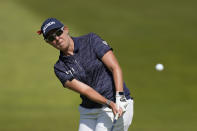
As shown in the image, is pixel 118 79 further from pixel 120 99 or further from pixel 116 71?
pixel 120 99

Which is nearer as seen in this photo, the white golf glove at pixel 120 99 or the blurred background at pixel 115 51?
the white golf glove at pixel 120 99

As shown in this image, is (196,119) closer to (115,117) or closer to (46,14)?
(46,14)

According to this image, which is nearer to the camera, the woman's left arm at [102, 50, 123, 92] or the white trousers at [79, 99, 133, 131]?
the woman's left arm at [102, 50, 123, 92]

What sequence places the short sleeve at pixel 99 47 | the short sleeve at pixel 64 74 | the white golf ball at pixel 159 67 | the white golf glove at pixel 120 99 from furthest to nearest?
the white golf ball at pixel 159 67
the short sleeve at pixel 64 74
the short sleeve at pixel 99 47
the white golf glove at pixel 120 99

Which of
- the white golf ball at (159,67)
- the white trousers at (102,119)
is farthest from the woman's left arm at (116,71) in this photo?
the white golf ball at (159,67)

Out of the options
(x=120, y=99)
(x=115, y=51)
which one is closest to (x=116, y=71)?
(x=120, y=99)

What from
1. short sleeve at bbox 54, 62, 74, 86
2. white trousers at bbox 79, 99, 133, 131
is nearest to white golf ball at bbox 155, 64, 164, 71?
white trousers at bbox 79, 99, 133, 131

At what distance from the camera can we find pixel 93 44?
14.2 ft

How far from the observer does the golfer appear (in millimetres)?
4215

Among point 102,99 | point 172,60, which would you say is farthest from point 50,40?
point 172,60

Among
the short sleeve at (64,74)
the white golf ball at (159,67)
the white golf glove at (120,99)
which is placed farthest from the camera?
the white golf ball at (159,67)

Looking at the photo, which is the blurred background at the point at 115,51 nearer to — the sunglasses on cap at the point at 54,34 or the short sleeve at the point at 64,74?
the short sleeve at the point at 64,74

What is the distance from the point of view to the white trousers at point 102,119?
14.3 ft

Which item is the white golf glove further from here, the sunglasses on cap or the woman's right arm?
the sunglasses on cap
